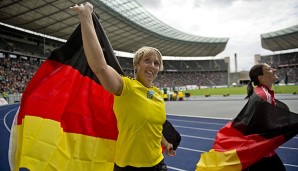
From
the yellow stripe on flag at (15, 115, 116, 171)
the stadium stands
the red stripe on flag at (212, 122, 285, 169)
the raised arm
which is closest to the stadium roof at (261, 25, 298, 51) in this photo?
the stadium stands

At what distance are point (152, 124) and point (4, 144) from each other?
7.55 m

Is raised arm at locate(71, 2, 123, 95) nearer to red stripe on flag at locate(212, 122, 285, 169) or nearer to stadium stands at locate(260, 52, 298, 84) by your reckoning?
red stripe on flag at locate(212, 122, 285, 169)

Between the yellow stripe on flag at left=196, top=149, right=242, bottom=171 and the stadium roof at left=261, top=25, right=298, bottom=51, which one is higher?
the stadium roof at left=261, top=25, right=298, bottom=51

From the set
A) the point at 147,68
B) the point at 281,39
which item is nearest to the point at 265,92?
the point at 147,68

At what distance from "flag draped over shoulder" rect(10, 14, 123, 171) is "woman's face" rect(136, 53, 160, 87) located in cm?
66

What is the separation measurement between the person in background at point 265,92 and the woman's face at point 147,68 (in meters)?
1.66

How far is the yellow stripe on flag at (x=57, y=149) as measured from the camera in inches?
88.4

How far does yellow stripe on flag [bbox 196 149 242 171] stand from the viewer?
309cm

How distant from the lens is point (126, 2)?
105ft

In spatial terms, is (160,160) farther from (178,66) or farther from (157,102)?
(178,66)

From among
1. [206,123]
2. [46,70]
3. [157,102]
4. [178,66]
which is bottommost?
[206,123]

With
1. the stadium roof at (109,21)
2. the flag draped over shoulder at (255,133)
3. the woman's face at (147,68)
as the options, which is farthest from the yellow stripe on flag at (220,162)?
the stadium roof at (109,21)

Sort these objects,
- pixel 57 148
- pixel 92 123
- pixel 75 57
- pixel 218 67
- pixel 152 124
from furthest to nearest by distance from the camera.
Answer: pixel 218 67, pixel 75 57, pixel 92 123, pixel 57 148, pixel 152 124

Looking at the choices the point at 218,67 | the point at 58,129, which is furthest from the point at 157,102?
the point at 218,67
